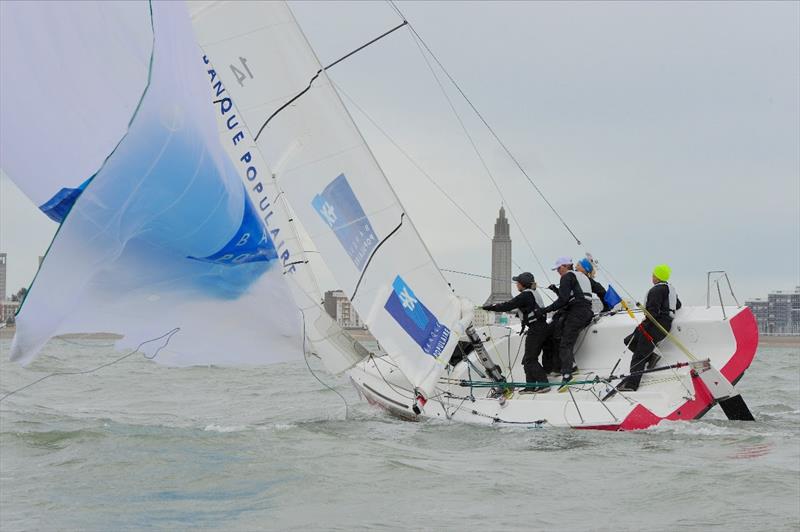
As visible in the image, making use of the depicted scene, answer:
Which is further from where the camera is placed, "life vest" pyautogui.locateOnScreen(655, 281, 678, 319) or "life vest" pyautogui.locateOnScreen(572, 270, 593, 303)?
"life vest" pyautogui.locateOnScreen(572, 270, 593, 303)

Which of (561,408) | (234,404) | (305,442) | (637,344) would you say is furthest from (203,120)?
(234,404)

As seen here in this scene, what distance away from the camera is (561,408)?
31.9 feet

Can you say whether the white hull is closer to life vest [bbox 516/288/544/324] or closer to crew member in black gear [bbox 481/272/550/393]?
crew member in black gear [bbox 481/272/550/393]

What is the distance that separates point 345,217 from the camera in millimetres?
9586

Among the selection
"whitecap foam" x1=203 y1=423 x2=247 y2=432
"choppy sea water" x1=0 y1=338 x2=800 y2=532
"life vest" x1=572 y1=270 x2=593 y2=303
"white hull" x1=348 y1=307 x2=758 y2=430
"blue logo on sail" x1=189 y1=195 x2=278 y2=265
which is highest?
"blue logo on sail" x1=189 y1=195 x2=278 y2=265

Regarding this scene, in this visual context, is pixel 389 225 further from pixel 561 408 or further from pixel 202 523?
pixel 202 523

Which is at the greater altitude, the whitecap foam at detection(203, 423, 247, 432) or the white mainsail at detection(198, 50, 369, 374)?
the white mainsail at detection(198, 50, 369, 374)

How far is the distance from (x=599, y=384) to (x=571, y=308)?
71cm

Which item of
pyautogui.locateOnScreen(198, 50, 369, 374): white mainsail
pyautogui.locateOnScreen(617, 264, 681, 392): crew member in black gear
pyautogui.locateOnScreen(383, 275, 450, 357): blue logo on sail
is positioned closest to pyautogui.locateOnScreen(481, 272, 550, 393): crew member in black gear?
pyautogui.locateOnScreen(617, 264, 681, 392): crew member in black gear

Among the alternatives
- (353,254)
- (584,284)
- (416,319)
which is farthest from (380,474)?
(584,284)

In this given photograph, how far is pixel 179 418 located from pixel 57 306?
459 centimetres

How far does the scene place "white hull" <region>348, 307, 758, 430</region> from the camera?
9.58 meters

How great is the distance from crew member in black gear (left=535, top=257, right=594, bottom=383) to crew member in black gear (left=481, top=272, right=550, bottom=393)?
0.09m

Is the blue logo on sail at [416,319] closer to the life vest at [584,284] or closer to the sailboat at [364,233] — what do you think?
the sailboat at [364,233]
